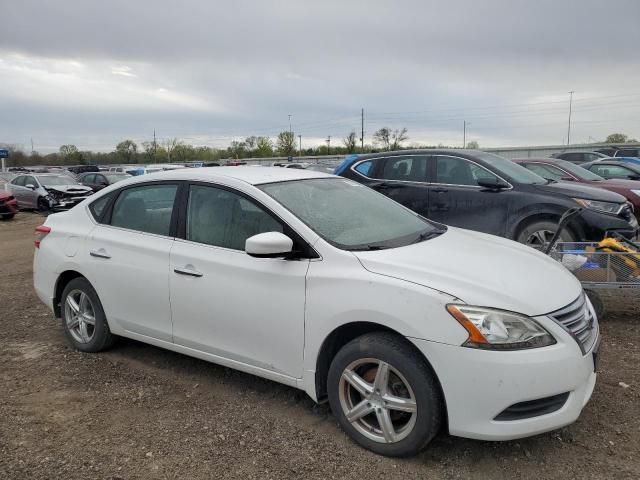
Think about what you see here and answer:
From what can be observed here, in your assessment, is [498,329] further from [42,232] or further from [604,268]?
[42,232]

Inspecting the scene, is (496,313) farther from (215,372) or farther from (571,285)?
(215,372)

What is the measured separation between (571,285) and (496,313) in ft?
2.75

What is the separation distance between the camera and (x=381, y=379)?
3.00 meters

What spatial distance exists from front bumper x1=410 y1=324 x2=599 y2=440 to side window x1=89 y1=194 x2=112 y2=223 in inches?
122

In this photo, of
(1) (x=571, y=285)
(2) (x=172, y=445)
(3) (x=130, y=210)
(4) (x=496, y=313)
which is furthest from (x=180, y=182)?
(1) (x=571, y=285)

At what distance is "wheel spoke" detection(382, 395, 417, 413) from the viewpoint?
9.53ft

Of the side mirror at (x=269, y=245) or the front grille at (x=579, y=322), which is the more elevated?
the side mirror at (x=269, y=245)

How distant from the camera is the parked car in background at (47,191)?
1898 cm

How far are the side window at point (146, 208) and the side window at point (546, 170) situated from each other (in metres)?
7.88

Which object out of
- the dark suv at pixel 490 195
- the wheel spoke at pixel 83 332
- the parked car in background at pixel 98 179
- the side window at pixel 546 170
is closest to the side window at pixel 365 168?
the dark suv at pixel 490 195

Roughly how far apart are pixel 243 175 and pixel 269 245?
1022mm

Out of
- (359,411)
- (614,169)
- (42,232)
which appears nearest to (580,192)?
(359,411)

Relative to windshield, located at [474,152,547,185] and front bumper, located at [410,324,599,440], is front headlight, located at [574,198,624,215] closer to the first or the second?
windshield, located at [474,152,547,185]

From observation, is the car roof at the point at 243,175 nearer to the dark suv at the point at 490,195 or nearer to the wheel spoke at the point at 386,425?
the wheel spoke at the point at 386,425
